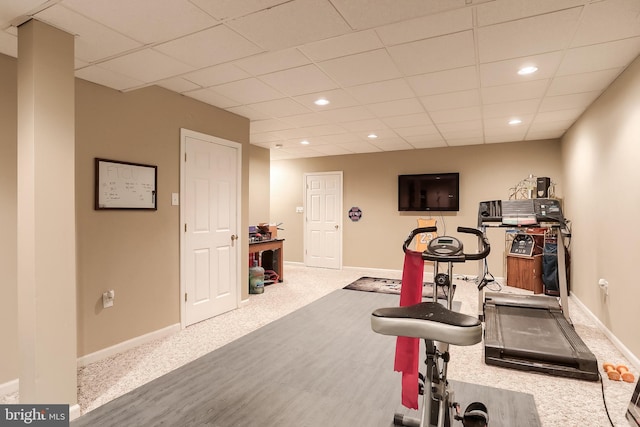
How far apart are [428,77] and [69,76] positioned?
2.80 m

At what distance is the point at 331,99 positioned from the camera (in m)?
3.87

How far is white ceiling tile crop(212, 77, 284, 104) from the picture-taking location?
11.1ft

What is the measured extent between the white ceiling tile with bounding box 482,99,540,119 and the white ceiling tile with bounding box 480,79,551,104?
160 millimetres

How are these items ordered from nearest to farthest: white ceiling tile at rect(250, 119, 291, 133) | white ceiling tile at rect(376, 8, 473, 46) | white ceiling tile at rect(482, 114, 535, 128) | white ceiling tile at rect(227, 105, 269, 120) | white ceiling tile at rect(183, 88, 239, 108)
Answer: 1. white ceiling tile at rect(376, 8, 473, 46)
2. white ceiling tile at rect(183, 88, 239, 108)
3. white ceiling tile at rect(227, 105, 269, 120)
4. white ceiling tile at rect(482, 114, 535, 128)
5. white ceiling tile at rect(250, 119, 291, 133)

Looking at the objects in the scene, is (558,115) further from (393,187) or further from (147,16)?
(147,16)

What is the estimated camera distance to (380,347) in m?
3.27

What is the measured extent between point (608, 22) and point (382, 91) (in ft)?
5.96

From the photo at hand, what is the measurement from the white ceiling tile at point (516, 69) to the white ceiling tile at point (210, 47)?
6.50 ft

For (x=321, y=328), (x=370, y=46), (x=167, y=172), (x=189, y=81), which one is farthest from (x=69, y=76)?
(x=321, y=328)

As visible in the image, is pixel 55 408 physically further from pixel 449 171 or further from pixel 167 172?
pixel 449 171

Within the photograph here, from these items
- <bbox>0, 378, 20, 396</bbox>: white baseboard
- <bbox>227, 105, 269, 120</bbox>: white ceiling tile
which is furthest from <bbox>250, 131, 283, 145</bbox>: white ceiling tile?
<bbox>0, 378, 20, 396</bbox>: white baseboard

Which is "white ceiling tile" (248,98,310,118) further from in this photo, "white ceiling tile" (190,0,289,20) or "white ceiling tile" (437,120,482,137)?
"white ceiling tile" (437,120,482,137)

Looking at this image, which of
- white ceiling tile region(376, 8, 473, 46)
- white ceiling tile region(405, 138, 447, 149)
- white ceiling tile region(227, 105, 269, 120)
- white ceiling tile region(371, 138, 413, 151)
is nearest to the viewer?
white ceiling tile region(376, 8, 473, 46)

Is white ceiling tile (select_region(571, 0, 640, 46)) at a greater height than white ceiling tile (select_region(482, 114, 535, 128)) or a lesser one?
greater
